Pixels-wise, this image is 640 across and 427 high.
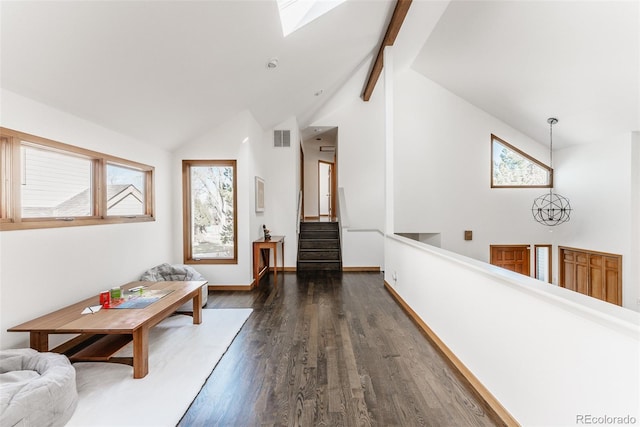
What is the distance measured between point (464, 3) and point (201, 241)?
5.35m

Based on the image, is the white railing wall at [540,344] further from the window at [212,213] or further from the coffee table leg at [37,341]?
the window at [212,213]

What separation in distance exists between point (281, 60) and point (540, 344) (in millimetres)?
3781

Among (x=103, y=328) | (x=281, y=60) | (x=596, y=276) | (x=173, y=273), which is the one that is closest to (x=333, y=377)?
(x=103, y=328)

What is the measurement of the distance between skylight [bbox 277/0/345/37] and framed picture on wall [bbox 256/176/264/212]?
8.84ft

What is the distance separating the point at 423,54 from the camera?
5.75m

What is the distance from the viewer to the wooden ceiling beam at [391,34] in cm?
382

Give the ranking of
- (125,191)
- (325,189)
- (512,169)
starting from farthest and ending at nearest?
(325,189)
(512,169)
(125,191)


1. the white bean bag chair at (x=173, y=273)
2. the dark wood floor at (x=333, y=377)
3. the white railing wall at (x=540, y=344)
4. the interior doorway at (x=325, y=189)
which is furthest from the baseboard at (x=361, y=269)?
the interior doorway at (x=325, y=189)

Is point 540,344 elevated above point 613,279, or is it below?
above

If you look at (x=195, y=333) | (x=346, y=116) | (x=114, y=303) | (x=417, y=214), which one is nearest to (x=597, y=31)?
(x=417, y=214)

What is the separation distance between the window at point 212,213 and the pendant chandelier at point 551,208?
6355 mm

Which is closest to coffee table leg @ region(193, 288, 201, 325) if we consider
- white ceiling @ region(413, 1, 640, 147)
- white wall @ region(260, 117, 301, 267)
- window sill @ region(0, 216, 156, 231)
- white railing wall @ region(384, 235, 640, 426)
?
window sill @ region(0, 216, 156, 231)

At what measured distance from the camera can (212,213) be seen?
479 centimetres

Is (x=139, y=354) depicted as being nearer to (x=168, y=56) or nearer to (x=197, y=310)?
(x=197, y=310)
